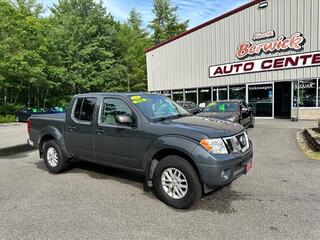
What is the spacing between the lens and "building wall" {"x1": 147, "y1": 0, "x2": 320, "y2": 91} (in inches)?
711

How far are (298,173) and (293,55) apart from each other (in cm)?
1419

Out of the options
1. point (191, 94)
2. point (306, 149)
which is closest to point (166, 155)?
point (306, 149)

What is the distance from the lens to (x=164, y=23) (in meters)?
55.1

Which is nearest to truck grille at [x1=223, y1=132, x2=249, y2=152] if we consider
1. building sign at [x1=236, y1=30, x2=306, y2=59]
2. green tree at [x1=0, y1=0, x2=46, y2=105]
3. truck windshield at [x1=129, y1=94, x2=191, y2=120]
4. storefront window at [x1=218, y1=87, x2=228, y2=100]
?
truck windshield at [x1=129, y1=94, x2=191, y2=120]

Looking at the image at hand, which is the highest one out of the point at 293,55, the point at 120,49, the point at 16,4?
the point at 16,4

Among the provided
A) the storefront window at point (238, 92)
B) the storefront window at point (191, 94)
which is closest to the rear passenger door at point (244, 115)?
the storefront window at point (238, 92)

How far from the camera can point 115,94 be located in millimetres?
5828

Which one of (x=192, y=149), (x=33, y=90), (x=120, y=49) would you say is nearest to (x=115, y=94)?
(x=192, y=149)

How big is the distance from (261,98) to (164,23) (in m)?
39.1

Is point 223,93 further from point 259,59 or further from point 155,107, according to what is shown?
point 155,107

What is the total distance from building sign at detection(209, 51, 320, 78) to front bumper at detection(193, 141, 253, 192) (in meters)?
16.2

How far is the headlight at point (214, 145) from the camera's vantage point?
4434 mm

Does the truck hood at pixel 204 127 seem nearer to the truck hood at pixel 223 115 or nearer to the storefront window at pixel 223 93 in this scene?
the truck hood at pixel 223 115

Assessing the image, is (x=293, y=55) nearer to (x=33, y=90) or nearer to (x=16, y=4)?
→ (x=33, y=90)
